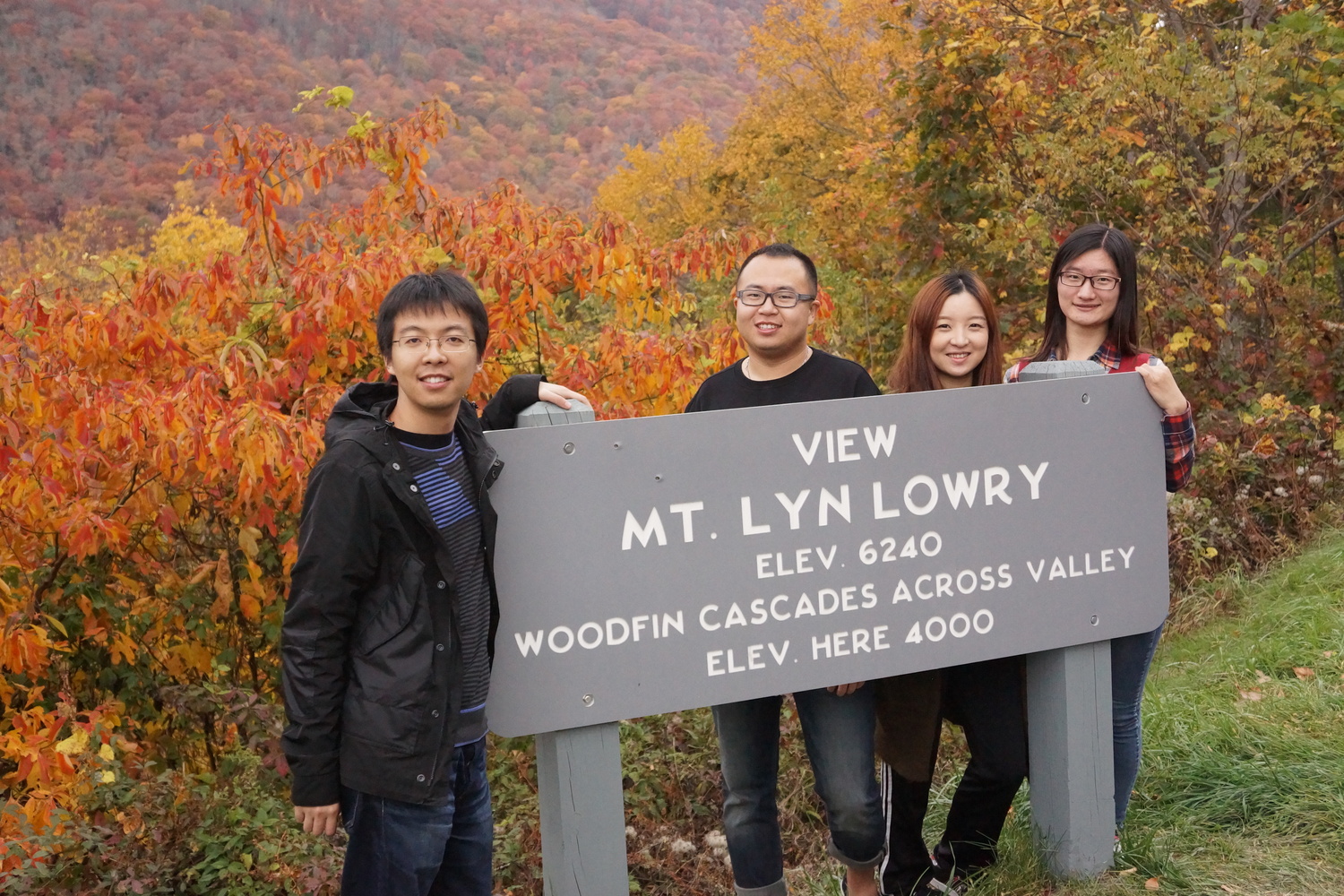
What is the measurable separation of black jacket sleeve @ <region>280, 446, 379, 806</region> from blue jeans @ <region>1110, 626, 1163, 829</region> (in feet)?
5.69

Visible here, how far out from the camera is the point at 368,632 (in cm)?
191

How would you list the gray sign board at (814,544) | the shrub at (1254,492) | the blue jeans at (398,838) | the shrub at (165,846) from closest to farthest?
the blue jeans at (398,838)
the gray sign board at (814,544)
the shrub at (165,846)
the shrub at (1254,492)

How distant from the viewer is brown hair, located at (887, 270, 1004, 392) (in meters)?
2.61

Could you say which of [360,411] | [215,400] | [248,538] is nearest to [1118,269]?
[360,411]

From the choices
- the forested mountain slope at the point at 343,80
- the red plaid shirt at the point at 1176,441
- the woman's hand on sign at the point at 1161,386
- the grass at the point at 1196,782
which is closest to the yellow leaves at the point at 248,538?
the grass at the point at 1196,782

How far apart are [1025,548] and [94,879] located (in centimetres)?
262

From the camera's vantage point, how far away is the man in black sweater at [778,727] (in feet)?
7.72

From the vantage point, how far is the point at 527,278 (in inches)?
158

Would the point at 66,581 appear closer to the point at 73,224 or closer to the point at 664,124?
the point at 73,224

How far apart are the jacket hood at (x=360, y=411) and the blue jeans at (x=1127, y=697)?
69.1 inches

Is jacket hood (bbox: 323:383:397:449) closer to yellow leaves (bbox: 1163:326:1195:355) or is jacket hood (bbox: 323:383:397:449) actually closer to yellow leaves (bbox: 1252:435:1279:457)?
yellow leaves (bbox: 1252:435:1279:457)

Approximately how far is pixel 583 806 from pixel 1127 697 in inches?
52.8

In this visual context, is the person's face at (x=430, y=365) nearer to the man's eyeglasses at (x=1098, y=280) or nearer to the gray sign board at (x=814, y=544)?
the gray sign board at (x=814, y=544)

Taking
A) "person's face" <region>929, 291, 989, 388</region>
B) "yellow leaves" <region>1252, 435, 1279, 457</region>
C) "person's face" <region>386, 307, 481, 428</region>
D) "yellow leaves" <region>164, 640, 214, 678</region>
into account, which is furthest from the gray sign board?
"yellow leaves" <region>1252, 435, 1279, 457</region>
